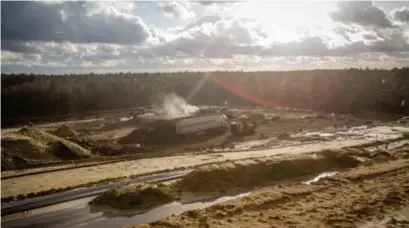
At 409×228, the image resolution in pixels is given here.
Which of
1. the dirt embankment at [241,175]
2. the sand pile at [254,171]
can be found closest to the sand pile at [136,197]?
the dirt embankment at [241,175]

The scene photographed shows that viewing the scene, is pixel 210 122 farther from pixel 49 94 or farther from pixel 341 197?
pixel 49 94

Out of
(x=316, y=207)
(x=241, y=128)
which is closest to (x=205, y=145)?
(x=241, y=128)

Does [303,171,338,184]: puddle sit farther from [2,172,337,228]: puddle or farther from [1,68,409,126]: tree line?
[1,68,409,126]: tree line

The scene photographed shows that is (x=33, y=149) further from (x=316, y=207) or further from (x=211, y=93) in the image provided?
(x=211, y=93)

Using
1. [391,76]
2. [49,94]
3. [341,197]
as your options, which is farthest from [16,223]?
[391,76]

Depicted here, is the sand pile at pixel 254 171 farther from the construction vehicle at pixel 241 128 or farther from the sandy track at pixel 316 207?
the construction vehicle at pixel 241 128
